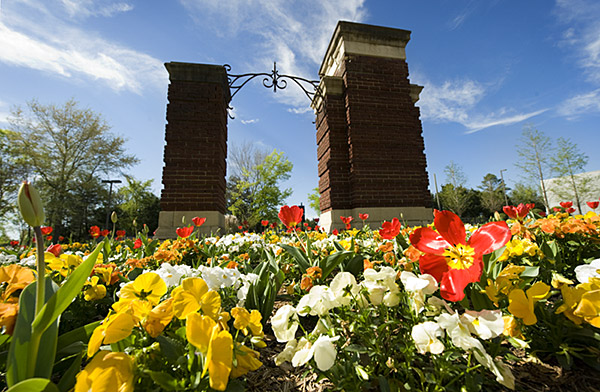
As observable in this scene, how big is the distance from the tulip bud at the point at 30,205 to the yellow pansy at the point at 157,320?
1.21 feet

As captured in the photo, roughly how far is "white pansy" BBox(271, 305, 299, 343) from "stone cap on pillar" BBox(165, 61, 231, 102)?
7.04 meters

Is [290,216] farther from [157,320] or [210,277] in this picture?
[157,320]

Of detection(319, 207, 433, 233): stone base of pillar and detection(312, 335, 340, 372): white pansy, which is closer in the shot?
detection(312, 335, 340, 372): white pansy

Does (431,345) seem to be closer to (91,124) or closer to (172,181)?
(172,181)

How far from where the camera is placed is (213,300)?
32.7 inches

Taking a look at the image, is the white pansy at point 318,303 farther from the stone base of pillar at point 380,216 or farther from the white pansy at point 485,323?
the stone base of pillar at point 380,216

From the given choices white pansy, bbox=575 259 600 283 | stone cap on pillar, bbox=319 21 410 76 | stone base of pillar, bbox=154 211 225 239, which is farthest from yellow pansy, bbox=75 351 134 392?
stone cap on pillar, bbox=319 21 410 76

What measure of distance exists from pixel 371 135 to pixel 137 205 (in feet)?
113

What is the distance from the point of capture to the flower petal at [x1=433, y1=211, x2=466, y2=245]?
2.95 feet

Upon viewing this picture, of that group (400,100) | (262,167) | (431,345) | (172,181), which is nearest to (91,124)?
(262,167)

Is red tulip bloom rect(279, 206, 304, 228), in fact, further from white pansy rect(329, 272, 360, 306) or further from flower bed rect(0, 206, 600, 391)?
white pansy rect(329, 272, 360, 306)

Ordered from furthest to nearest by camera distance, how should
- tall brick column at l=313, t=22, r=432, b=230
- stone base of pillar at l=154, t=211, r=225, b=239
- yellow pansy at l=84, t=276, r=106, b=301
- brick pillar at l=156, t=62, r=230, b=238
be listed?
tall brick column at l=313, t=22, r=432, b=230 → brick pillar at l=156, t=62, r=230, b=238 → stone base of pillar at l=154, t=211, r=225, b=239 → yellow pansy at l=84, t=276, r=106, b=301

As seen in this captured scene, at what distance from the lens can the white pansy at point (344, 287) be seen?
1017mm

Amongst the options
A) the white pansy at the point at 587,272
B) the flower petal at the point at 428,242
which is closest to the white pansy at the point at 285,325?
the flower petal at the point at 428,242
